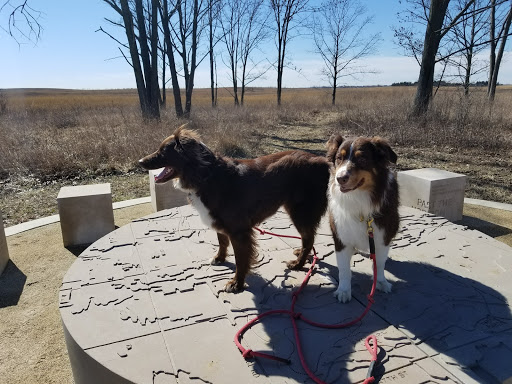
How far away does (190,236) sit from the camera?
4.49m

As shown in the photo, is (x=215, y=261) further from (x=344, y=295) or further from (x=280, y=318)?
(x=344, y=295)

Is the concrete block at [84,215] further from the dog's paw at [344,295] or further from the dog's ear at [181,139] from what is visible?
the dog's paw at [344,295]

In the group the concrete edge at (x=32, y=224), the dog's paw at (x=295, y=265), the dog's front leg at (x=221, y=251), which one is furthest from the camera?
the concrete edge at (x=32, y=224)

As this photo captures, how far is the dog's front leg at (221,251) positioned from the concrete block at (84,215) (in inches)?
97.3

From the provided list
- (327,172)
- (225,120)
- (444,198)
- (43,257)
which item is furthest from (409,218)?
(225,120)

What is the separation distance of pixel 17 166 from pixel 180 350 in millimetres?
8638

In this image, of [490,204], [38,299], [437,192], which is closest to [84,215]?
[38,299]

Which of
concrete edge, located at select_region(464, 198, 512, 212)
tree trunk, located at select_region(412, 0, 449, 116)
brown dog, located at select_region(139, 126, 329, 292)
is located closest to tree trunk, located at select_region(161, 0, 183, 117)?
tree trunk, located at select_region(412, 0, 449, 116)

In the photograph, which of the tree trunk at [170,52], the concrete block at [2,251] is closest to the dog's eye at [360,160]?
the concrete block at [2,251]

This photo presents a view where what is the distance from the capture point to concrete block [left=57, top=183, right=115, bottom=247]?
5.32 m

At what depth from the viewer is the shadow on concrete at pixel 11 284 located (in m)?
4.07

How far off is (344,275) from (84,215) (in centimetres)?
399

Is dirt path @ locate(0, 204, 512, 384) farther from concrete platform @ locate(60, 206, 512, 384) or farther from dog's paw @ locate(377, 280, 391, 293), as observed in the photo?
dog's paw @ locate(377, 280, 391, 293)

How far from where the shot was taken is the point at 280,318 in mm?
2859
